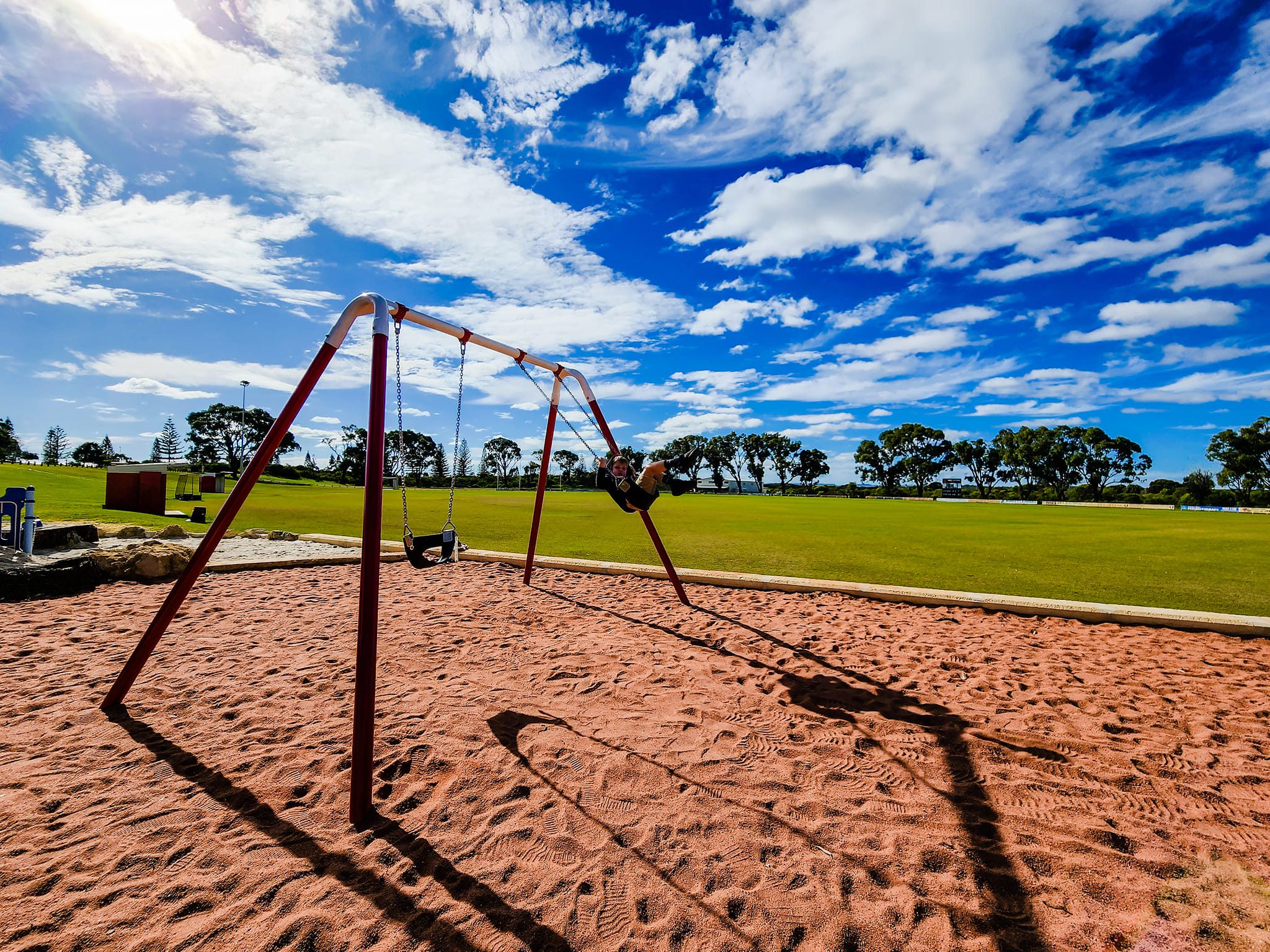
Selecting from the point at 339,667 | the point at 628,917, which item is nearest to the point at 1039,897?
the point at 628,917

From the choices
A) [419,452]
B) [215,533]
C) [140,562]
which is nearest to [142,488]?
[140,562]

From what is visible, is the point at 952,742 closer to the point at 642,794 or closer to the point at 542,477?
the point at 642,794

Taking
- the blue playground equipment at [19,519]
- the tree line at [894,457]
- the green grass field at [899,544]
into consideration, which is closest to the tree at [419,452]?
the tree line at [894,457]

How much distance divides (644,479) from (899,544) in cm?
1110

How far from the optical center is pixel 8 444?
264ft

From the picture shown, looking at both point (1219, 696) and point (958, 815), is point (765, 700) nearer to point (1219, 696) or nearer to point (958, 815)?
point (958, 815)

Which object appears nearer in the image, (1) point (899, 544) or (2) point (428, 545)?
(2) point (428, 545)

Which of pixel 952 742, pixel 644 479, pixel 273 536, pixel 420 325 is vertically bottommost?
pixel 952 742

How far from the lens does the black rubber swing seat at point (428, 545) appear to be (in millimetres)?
5812

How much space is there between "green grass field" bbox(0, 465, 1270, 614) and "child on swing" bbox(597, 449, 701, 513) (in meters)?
3.88

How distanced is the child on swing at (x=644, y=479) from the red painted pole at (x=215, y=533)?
3642 millimetres

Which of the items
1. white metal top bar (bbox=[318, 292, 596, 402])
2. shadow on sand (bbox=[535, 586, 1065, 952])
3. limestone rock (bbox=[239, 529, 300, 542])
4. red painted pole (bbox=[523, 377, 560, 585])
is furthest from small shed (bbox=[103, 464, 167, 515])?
shadow on sand (bbox=[535, 586, 1065, 952])

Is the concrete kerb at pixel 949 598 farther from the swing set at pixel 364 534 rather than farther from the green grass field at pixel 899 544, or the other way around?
the swing set at pixel 364 534

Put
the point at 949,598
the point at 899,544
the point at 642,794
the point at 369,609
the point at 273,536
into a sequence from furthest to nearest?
the point at 899,544
the point at 273,536
the point at 949,598
the point at 369,609
the point at 642,794
